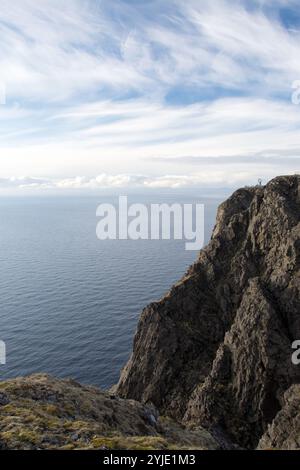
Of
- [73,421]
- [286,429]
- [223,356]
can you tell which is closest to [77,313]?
[223,356]

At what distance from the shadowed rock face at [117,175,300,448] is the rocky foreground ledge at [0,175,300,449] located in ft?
0.49

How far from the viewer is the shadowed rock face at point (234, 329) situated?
49.6m

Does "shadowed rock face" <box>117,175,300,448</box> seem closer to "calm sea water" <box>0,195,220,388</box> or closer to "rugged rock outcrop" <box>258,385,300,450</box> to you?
"rugged rock outcrop" <box>258,385,300,450</box>

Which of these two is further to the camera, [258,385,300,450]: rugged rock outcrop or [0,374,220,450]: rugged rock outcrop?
[258,385,300,450]: rugged rock outcrop

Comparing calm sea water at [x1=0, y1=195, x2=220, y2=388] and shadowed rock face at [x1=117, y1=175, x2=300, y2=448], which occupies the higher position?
shadowed rock face at [x1=117, y1=175, x2=300, y2=448]

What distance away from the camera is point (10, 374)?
92.9 m

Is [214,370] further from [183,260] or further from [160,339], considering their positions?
[183,260]

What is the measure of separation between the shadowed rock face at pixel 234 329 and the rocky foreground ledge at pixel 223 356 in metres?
0.15

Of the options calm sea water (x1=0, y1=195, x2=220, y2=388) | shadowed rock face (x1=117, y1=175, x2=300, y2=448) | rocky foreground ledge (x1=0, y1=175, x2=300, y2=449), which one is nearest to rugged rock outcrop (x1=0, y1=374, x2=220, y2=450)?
rocky foreground ledge (x1=0, y1=175, x2=300, y2=449)

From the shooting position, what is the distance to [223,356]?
177ft

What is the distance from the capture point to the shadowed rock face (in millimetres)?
49625

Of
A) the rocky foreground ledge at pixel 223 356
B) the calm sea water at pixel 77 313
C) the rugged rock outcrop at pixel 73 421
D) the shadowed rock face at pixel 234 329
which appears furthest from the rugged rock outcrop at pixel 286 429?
the calm sea water at pixel 77 313

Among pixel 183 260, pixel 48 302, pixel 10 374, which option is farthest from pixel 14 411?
pixel 183 260
